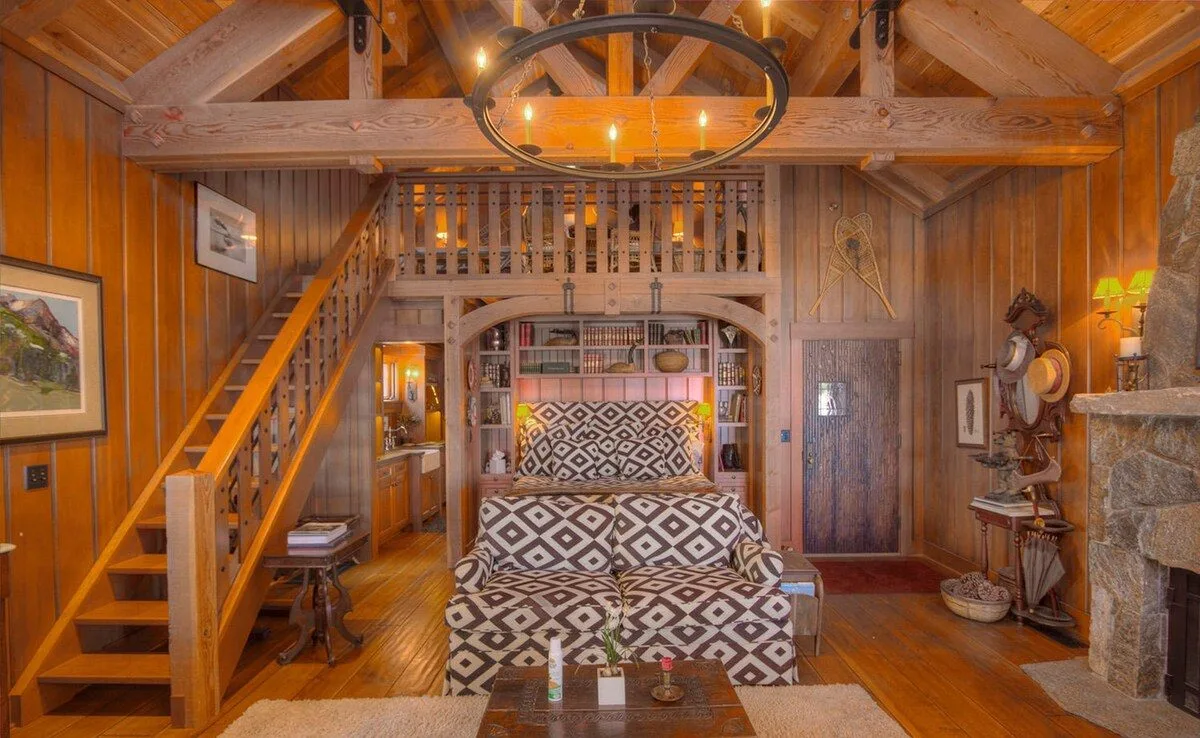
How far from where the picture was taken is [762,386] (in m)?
5.51

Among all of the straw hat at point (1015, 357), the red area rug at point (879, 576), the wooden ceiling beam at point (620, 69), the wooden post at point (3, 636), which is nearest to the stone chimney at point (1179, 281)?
the straw hat at point (1015, 357)

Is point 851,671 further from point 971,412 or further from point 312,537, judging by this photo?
point 312,537

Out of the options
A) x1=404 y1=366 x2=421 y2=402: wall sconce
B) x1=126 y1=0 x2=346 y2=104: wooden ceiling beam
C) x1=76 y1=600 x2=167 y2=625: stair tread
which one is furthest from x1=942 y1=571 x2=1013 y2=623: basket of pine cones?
x1=404 y1=366 x2=421 y2=402: wall sconce

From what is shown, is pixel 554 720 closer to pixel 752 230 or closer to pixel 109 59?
pixel 109 59

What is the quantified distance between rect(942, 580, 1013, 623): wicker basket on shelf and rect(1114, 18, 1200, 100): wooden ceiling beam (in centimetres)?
312

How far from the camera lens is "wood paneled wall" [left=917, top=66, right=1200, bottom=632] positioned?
3385mm

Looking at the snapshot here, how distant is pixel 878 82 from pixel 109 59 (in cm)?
433

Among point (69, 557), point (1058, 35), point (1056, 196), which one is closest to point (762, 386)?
point (1056, 196)

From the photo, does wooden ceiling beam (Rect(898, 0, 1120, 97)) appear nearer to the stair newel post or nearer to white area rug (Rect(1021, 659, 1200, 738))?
white area rug (Rect(1021, 659, 1200, 738))

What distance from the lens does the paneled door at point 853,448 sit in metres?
5.78

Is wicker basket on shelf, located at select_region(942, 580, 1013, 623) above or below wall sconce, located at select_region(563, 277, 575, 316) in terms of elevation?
below

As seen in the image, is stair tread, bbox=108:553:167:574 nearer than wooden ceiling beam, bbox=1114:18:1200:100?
No

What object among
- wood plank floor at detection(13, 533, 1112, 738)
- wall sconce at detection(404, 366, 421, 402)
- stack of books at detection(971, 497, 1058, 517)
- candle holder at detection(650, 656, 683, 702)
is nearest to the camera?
candle holder at detection(650, 656, 683, 702)

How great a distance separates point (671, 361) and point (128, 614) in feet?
14.3
